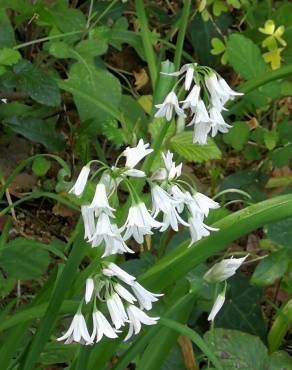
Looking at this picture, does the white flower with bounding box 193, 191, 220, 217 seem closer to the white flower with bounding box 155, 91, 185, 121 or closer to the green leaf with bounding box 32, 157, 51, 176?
the white flower with bounding box 155, 91, 185, 121

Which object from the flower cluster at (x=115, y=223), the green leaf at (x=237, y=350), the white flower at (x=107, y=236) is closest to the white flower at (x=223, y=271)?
the flower cluster at (x=115, y=223)

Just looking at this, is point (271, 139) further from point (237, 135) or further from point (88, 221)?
point (88, 221)

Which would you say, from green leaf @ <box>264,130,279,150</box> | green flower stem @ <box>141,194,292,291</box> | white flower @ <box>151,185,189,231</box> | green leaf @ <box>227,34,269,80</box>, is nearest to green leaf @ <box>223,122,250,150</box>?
green leaf @ <box>264,130,279,150</box>

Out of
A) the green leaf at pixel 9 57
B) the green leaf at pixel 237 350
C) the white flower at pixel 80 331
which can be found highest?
the green leaf at pixel 9 57

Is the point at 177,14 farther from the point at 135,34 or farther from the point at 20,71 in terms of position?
the point at 20,71

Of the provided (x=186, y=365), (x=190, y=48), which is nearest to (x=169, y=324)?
(x=186, y=365)

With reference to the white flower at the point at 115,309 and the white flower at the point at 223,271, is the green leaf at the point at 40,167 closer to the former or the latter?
the white flower at the point at 223,271

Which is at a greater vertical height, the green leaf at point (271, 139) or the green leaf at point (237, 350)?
the green leaf at point (271, 139)
